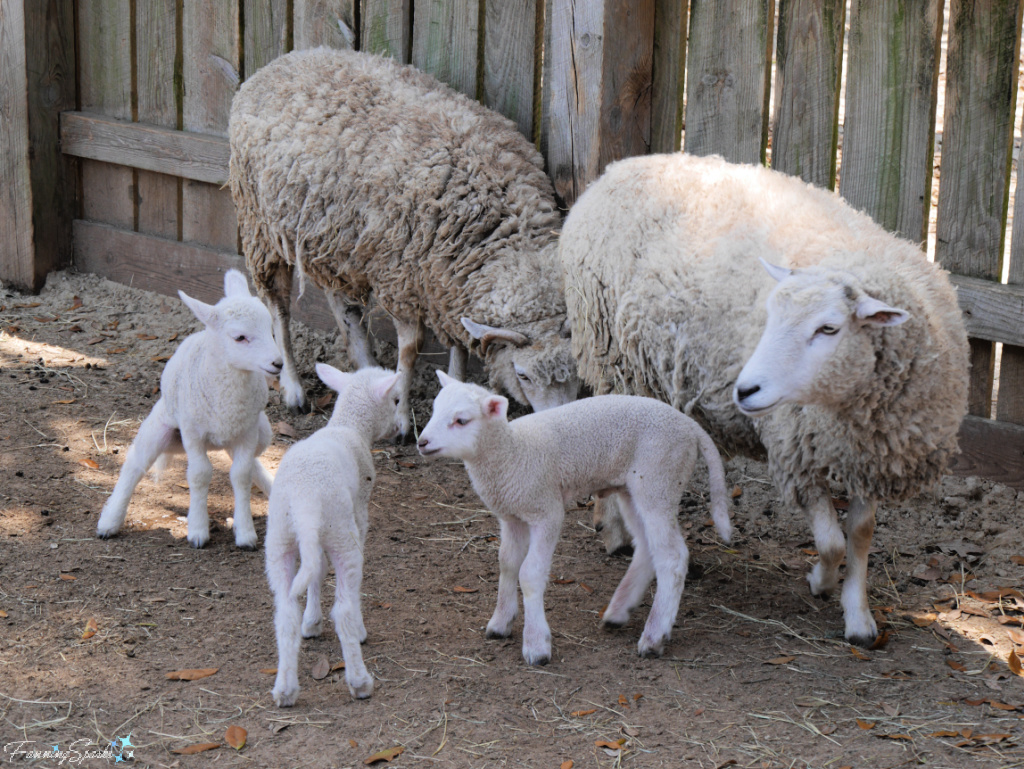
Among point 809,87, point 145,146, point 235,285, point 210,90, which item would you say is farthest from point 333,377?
point 145,146

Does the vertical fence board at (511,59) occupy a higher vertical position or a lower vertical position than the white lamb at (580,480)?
higher

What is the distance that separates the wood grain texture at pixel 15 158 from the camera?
7445 mm

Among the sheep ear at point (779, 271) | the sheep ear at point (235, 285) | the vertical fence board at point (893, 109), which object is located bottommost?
the sheep ear at point (235, 285)

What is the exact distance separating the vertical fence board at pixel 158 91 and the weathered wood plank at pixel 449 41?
2006 mm

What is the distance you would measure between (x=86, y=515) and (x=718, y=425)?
2629 millimetres

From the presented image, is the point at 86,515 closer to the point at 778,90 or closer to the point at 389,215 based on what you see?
the point at 389,215

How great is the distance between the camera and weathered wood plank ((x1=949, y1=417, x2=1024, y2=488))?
486 cm

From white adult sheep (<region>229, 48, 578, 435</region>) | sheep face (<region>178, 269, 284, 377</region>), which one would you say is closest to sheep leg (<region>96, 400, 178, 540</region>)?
sheep face (<region>178, 269, 284, 377</region>)

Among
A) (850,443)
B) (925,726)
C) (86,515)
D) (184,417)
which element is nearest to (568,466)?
(850,443)

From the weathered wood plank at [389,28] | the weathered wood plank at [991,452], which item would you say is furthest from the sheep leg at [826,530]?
the weathered wood plank at [389,28]

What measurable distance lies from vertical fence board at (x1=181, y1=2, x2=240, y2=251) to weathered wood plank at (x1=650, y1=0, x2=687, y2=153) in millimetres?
2865

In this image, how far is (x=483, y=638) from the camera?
12.4 ft

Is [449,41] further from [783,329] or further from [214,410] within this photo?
[783,329]

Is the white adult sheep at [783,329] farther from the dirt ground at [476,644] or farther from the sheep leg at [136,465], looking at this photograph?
the sheep leg at [136,465]
